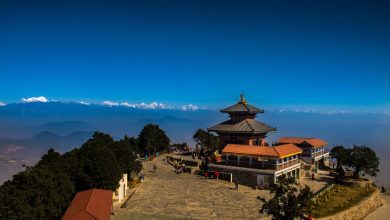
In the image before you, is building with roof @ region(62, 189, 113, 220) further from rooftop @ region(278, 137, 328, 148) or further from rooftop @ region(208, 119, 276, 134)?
rooftop @ region(278, 137, 328, 148)

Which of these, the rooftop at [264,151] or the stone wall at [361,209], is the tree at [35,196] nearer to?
the stone wall at [361,209]

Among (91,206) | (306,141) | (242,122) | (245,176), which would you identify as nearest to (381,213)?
(245,176)

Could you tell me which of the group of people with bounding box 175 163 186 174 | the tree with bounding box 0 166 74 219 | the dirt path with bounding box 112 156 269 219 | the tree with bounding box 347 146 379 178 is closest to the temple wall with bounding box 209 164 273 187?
the dirt path with bounding box 112 156 269 219

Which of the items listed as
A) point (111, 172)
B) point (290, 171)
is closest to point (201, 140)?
point (290, 171)

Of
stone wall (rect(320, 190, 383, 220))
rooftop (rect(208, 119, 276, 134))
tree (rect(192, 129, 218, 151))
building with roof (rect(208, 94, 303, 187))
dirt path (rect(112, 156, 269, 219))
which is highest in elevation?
rooftop (rect(208, 119, 276, 134))

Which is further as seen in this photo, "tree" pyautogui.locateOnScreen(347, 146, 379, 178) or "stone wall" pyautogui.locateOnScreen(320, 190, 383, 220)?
"tree" pyautogui.locateOnScreen(347, 146, 379, 178)

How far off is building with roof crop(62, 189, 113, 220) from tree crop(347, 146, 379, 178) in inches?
1189

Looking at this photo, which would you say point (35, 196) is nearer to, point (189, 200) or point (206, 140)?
point (189, 200)

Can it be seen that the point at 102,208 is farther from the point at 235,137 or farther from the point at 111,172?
the point at 235,137

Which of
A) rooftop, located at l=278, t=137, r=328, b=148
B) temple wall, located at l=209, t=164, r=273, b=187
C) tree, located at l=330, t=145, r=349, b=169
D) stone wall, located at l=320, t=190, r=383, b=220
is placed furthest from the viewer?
rooftop, located at l=278, t=137, r=328, b=148

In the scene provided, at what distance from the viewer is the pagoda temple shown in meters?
50.8

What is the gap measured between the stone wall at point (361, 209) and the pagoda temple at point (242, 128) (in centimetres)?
1559

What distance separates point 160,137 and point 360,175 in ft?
102

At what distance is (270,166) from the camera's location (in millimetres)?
39531
